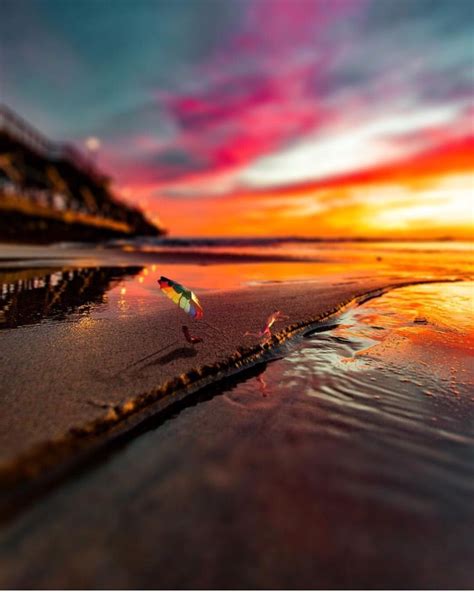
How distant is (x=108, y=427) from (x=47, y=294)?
4951 mm

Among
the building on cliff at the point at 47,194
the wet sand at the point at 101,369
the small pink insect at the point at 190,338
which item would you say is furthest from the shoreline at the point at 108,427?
the building on cliff at the point at 47,194

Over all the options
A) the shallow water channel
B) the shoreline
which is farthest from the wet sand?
the shallow water channel

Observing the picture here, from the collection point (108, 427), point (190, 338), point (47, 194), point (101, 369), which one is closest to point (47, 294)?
point (190, 338)

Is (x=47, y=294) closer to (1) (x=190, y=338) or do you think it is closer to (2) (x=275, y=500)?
(1) (x=190, y=338)

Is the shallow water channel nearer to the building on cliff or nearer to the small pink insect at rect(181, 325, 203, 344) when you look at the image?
the small pink insect at rect(181, 325, 203, 344)

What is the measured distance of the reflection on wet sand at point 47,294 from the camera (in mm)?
4703

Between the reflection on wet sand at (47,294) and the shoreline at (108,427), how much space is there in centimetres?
259

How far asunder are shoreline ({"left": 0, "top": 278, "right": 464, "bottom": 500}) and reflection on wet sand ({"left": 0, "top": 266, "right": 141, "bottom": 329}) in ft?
8.50

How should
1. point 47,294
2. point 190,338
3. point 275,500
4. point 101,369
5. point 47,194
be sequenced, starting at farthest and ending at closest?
point 47,194
point 47,294
point 190,338
point 101,369
point 275,500

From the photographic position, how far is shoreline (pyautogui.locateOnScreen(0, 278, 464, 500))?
170cm

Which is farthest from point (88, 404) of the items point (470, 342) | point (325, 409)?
point (470, 342)

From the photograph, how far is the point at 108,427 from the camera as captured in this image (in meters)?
2.12

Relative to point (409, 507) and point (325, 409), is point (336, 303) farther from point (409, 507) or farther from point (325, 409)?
point (409, 507)

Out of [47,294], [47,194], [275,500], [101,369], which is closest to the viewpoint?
[275,500]
